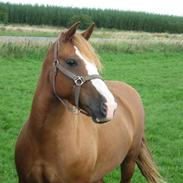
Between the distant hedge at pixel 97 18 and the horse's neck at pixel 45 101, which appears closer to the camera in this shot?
the horse's neck at pixel 45 101

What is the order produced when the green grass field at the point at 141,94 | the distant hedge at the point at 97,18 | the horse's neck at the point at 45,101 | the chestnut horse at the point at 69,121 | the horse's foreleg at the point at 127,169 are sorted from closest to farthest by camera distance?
1. the chestnut horse at the point at 69,121
2. the horse's neck at the point at 45,101
3. the horse's foreleg at the point at 127,169
4. the green grass field at the point at 141,94
5. the distant hedge at the point at 97,18

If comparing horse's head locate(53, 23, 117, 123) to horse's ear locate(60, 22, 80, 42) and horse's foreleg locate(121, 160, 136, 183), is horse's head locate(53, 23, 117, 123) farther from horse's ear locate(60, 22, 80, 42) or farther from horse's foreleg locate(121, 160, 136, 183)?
horse's foreleg locate(121, 160, 136, 183)

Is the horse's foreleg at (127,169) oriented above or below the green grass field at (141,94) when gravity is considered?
above

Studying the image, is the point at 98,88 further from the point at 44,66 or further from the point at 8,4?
the point at 8,4

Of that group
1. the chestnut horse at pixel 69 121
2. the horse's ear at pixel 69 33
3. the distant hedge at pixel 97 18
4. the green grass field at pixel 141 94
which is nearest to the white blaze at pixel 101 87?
the chestnut horse at pixel 69 121

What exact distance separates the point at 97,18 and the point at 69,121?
47.3m

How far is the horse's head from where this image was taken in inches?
125

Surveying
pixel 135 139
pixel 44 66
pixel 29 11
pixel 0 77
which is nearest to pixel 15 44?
pixel 0 77

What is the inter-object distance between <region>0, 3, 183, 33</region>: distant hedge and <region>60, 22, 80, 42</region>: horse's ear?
136 feet

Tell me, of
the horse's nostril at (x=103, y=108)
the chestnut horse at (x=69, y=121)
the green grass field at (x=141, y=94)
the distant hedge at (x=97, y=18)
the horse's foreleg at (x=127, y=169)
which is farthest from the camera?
the distant hedge at (x=97, y=18)

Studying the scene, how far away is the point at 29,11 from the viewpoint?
46062mm

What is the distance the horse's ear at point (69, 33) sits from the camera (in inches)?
131

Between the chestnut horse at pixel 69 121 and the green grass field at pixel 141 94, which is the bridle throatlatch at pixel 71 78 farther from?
the green grass field at pixel 141 94

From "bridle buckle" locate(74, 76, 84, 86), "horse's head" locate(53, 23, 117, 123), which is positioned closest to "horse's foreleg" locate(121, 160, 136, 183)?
"horse's head" locate(53, 23, 117, 123)
